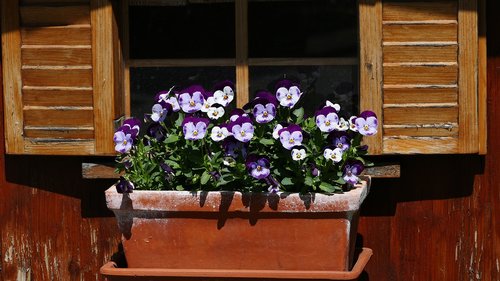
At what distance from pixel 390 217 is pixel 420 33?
71 centimetres

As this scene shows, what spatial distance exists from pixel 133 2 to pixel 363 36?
89cm

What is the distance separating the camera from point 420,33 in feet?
14.5

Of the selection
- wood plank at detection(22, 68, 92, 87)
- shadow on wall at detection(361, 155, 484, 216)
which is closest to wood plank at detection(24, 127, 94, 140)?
wood plank at detection(22, 68, 92, 87)

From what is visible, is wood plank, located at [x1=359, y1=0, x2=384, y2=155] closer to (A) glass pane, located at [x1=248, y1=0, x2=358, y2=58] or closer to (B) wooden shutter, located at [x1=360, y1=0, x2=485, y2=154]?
(B) wooden shutter, located at [x1=360, y1=0, x2=485, y2=154]

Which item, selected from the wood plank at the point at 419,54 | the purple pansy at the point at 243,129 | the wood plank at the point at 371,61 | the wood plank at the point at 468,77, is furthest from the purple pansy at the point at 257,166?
the wood plank at the point at 468,77

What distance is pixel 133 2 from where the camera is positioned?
4664mm

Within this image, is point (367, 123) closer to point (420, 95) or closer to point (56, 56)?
point (420, 95)

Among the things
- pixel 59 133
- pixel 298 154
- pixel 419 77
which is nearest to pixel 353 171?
pixel 298 154

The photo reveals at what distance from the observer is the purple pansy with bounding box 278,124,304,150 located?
3.99m

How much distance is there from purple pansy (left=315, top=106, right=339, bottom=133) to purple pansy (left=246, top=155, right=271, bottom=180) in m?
0.22

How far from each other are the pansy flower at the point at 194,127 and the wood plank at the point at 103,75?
54cm

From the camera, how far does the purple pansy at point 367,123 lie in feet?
13.5

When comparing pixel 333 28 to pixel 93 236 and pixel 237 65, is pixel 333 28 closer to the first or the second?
pixel 237 65

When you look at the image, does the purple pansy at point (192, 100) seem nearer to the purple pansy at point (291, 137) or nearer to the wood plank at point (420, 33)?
the purple pansy at point (291, 137)
